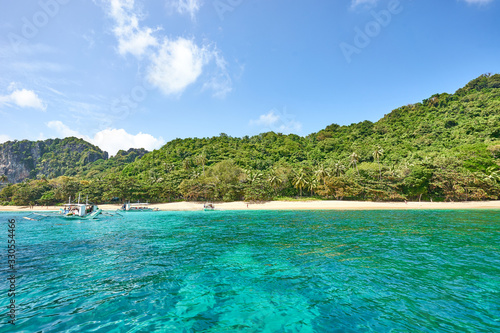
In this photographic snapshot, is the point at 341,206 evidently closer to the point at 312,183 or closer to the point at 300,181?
the point at 312,183

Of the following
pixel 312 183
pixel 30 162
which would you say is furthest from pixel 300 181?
pixel 30 162

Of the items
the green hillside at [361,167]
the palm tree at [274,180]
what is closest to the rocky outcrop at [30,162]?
the green hillside at [361,167]

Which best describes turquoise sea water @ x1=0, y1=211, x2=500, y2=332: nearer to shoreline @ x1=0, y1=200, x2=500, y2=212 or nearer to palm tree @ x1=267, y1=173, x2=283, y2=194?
shoreline @ x1=0, y1=200, x2=500, y2=212

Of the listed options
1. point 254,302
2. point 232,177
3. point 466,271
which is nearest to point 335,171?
point 232,177

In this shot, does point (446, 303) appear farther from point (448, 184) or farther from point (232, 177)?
point (232, 177)

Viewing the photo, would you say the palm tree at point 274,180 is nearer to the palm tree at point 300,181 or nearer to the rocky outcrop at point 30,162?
the palm tree at point 300,181

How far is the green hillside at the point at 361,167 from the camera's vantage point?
59.2m

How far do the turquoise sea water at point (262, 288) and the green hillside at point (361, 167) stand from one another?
53.1m

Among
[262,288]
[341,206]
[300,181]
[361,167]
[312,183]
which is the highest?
[361,167]

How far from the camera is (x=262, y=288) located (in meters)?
8.76

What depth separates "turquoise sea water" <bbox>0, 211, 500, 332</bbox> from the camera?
20.4 ft

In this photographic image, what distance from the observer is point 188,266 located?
11.6m

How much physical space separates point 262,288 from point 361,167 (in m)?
79.3

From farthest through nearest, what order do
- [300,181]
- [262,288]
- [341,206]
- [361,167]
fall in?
[361,167]
[300,181]
[341,206]
[262,288]
